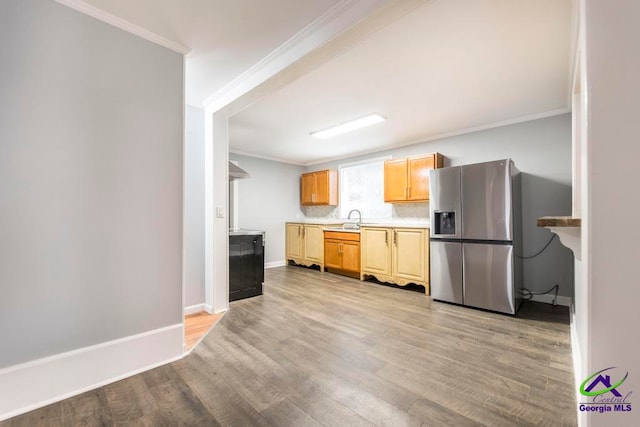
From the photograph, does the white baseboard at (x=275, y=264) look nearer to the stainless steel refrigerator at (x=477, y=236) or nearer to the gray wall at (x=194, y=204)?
the gray wall at (x=194, y=204)

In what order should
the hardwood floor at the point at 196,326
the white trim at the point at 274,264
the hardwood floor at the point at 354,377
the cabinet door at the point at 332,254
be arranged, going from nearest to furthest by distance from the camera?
the hardwood floor at the point at 354,377 < the hardwood floor at the point at 196,326 < the cabinet door at the point at 332,254 < the white trim at the point at 274,264

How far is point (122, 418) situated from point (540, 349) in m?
2.92

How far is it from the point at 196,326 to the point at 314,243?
2.95m

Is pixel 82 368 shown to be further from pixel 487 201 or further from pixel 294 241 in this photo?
pixel 294 241

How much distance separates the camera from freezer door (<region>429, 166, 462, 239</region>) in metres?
3.28

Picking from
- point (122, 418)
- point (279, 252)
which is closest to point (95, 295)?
point (122, 418)

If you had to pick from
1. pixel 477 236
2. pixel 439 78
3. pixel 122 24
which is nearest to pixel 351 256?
pixel 477 236

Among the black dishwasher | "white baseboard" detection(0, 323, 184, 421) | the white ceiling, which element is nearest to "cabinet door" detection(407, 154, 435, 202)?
the white ceiling

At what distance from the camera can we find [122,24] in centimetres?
180

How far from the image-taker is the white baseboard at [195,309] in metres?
2.98

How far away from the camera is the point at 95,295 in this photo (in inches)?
66.6

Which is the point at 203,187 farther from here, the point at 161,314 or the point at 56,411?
the point at 56,411

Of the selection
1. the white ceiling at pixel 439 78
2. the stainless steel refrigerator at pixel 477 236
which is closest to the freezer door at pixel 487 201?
the stainless steel refrigerator at pixel 477 236

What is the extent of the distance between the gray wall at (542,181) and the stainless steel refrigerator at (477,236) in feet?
0.92
